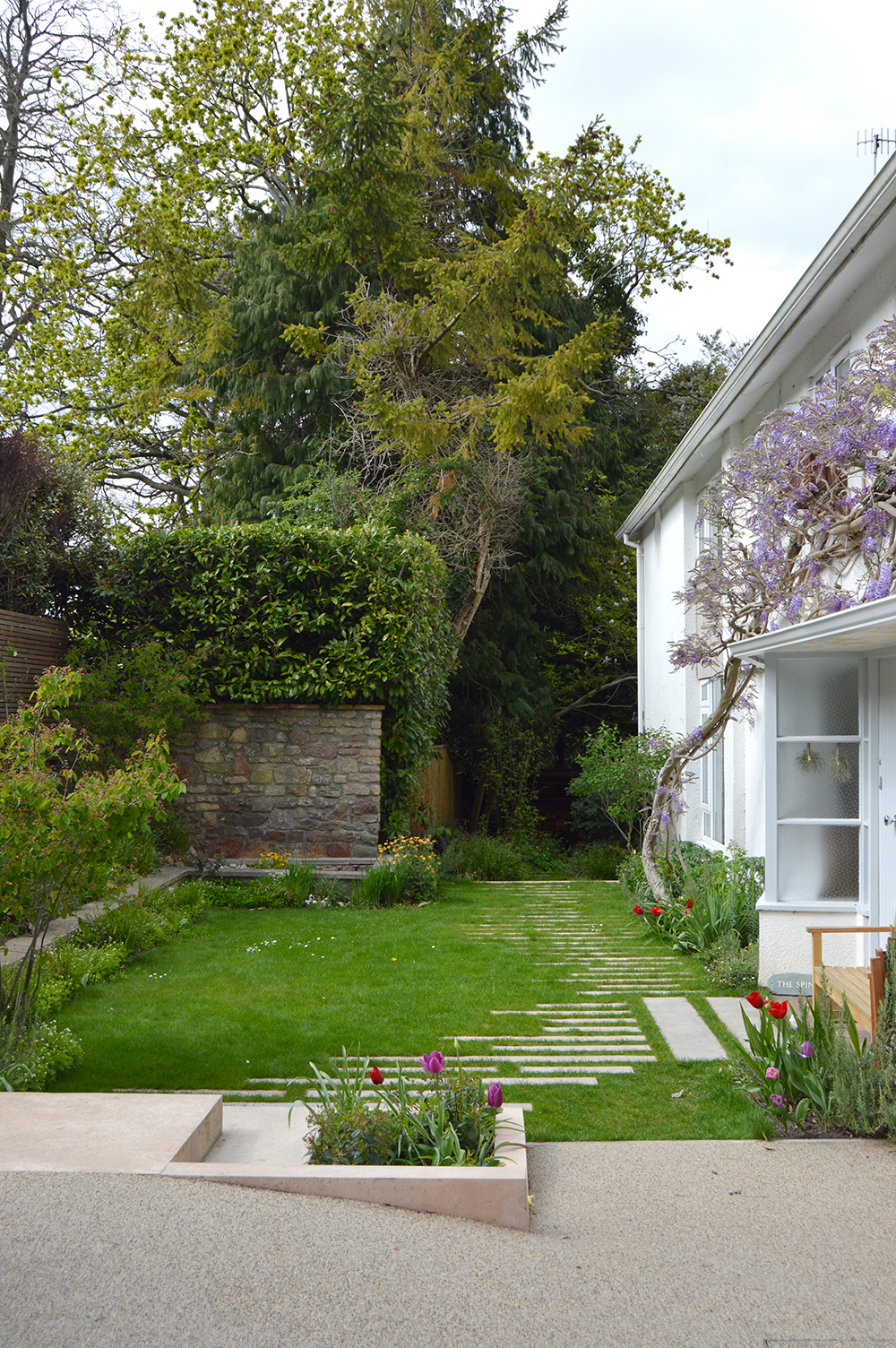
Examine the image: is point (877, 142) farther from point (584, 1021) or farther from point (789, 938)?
point (584, 1021)

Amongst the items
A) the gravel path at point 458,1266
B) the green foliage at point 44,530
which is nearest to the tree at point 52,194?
the green foliage at point 44,530

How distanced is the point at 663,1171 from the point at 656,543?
39.3 feet

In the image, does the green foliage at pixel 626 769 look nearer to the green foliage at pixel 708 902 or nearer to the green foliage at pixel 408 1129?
the green foliage at pixel 708 902

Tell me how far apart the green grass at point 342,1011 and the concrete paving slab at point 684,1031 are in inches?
3.8

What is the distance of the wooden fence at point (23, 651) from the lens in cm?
957

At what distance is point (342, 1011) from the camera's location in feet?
19.9

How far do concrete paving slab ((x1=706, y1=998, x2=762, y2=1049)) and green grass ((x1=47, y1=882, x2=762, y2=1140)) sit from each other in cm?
42

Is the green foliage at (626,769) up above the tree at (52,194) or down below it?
below

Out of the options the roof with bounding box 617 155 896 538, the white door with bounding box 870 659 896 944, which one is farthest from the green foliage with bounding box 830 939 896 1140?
the roof with bounding box 617 155 896 538

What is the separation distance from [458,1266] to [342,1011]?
3054 millimetres

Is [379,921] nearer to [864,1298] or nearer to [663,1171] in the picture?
[663,1171]

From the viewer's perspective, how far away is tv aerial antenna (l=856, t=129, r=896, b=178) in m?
10.5

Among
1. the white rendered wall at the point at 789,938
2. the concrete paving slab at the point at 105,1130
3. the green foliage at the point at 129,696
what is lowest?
the concrete paving slab at the point at 105,1130

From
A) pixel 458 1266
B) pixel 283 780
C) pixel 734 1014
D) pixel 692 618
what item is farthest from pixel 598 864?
pixel 458 1266
